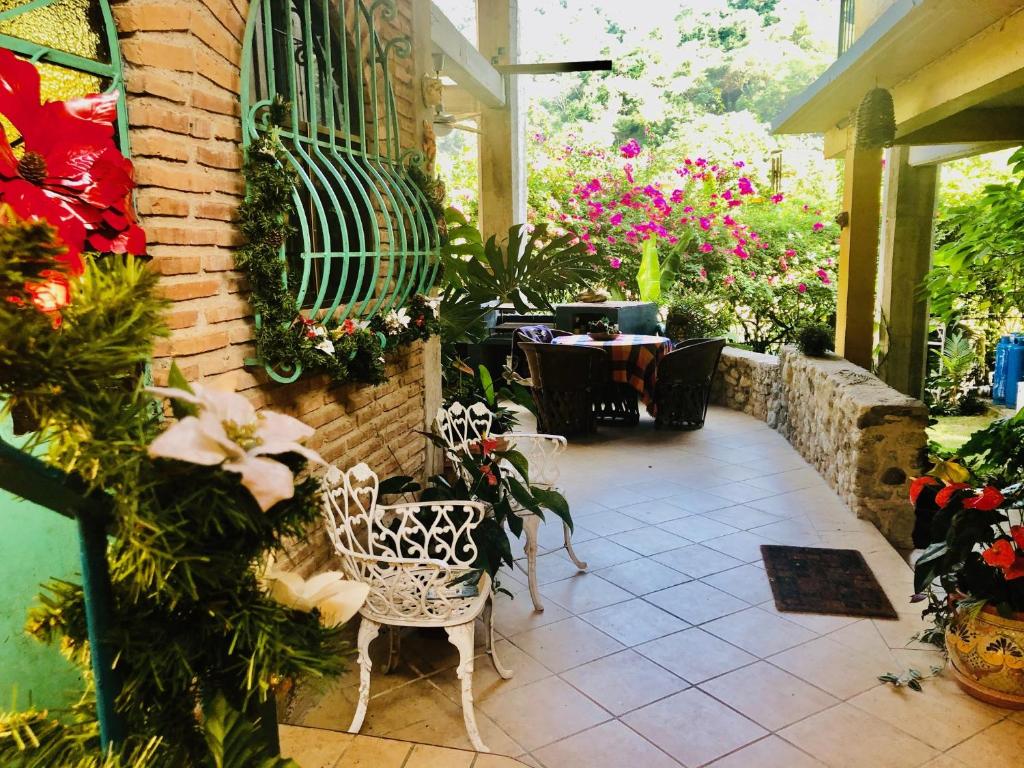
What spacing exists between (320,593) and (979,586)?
9.06ft

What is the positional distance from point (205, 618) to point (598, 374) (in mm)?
6201

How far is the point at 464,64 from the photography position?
5480mm

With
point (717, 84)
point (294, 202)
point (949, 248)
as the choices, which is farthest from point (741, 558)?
point (717, 84)

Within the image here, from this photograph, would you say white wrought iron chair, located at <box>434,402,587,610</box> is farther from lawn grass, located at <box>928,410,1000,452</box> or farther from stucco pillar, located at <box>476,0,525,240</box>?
lawn grass, located at <box>928,410,1000,452</box>

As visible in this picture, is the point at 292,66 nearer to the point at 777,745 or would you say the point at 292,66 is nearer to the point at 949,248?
the point at 777,745

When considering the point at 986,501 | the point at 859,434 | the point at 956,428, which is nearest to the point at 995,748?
the point at 986,501

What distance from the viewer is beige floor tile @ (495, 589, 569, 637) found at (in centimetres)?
326

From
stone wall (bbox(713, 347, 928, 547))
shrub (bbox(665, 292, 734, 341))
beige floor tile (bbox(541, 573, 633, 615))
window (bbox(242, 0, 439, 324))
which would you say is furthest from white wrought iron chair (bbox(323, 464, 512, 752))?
shrub (bbox(665, 292, 734, 341))

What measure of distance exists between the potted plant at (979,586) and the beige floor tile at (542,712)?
50.7 inches

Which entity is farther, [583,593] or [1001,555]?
[583,593]

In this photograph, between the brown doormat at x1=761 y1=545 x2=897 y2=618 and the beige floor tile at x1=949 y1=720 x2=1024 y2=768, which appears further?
the brown doormat at x1=761 y1=545 x2=897 y2=618

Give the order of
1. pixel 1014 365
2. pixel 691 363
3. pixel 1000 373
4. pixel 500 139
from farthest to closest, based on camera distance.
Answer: pixel 1000 373 < pixel 1014 365 < pixel 500 139 < pixel 691 363

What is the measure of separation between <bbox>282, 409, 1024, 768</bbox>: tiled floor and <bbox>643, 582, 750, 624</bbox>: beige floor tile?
0.01m

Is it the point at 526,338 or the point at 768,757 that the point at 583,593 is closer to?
the point at 768,757
